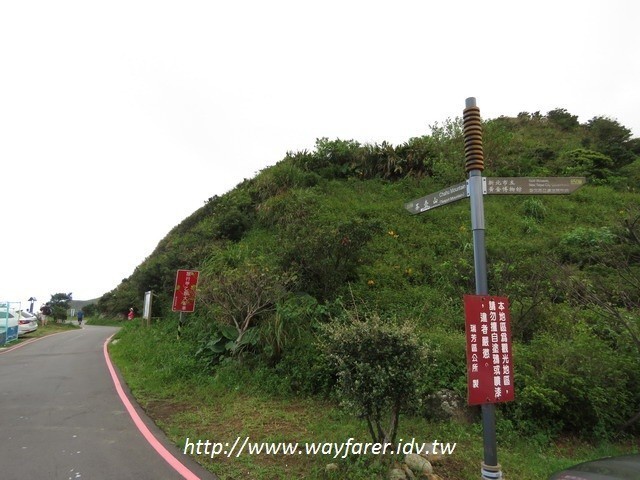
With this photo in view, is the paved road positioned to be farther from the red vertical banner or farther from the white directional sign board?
the white directional sign board

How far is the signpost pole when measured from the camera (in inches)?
120

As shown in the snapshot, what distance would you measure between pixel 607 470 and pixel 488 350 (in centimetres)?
106

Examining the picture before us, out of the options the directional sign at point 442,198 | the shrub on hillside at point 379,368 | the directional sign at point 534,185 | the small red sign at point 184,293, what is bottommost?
the shrub on hillside at point 379,368

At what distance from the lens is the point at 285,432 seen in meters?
5.36

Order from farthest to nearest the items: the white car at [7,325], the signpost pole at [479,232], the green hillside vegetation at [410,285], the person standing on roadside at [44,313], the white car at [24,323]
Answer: the person standing on roadside at [44,313] < the white car at [24,323] < the white car at [7,325] < the green hillside vegetation at [410,285] < the signpost pole at [479,232]

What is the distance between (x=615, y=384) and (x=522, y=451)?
166 cm

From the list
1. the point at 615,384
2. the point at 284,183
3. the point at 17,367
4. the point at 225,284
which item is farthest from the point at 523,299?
the point at 17,367

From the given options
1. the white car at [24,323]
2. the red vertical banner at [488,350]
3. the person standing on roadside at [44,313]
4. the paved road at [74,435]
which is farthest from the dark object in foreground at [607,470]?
the person standing on roadside at [44,313]

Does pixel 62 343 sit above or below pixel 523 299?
below

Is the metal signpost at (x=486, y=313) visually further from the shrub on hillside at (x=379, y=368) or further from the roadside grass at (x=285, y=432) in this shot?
the roadside grass at (x=285, y=432)

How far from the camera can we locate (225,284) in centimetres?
865

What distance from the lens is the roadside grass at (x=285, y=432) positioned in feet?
13.9

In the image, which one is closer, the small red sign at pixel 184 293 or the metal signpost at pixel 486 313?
the metal signpost at pixel 486 313

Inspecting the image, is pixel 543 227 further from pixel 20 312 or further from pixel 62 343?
pixel 20 312
